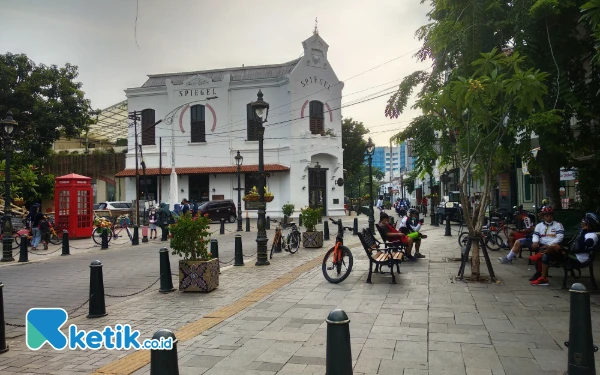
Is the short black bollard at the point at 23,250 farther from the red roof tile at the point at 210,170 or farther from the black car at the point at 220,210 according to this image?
the red roof tile at the point at 210,170

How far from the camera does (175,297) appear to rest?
316 inches

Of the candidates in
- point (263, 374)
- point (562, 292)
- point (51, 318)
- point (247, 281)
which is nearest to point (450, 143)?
point (562, 292)

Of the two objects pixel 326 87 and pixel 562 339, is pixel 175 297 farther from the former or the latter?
pixel 326 87

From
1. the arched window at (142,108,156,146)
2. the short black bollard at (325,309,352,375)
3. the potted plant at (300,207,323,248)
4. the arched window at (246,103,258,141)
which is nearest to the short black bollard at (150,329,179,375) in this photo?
the short black bollard at (325,309,352,375)

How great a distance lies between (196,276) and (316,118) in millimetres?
27956

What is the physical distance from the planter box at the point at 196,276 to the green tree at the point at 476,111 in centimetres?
496

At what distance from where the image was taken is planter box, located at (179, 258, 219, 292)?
8297 mm

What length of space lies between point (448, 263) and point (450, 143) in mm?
2977

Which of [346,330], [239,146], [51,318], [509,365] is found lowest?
[509,365]

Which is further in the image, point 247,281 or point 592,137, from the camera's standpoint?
point 592,137

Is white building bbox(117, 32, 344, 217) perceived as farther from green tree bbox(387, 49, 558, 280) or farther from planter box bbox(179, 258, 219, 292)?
planter box bbox(179, 258, 219, 292)

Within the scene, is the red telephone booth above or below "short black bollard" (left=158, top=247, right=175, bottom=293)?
above

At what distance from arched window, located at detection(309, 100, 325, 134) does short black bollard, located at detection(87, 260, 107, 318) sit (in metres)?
28.9

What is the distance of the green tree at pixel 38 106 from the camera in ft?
96.4
